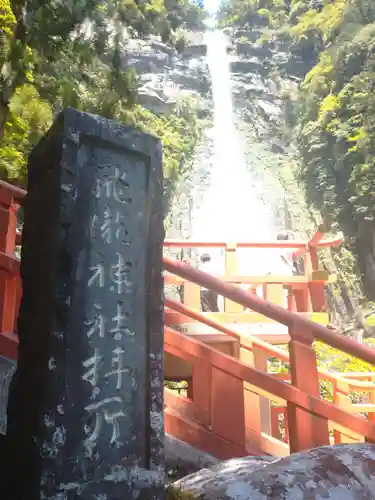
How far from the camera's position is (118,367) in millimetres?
1443

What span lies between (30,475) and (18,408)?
245 mm

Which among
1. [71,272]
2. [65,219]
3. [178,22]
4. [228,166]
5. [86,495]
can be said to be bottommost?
[86,495]

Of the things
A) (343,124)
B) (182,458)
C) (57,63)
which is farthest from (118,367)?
(343,124)

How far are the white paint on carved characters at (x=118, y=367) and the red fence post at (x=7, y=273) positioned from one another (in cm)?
116

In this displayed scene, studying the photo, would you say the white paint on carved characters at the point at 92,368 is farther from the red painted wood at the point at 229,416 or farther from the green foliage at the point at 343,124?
the green foliage at the point at 343,124

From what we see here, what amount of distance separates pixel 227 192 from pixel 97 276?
55.4 ft

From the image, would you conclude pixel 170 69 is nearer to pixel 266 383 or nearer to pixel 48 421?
pixel 266 383

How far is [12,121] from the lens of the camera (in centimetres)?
500

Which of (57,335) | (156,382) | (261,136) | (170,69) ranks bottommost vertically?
(156,382)

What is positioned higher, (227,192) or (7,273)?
(227,192)

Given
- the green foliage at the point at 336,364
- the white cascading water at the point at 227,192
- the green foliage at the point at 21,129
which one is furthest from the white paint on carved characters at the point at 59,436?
the white cascading water at the point at 227,192

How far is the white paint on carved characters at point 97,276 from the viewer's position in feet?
4.80

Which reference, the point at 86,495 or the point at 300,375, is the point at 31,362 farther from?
the point at 300,375

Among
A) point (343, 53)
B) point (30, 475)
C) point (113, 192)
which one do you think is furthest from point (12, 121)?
point (343, 53)
